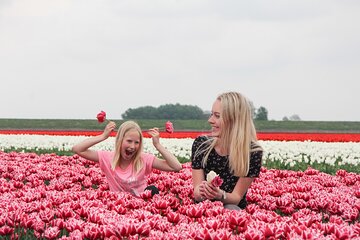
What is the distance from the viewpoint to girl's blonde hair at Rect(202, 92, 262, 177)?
232 inches

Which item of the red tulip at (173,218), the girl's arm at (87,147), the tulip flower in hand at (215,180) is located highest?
the girl's arm at (87,147)

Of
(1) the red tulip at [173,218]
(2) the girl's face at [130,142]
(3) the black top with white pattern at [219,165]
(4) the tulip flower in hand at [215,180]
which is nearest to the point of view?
(1) the red tulip at [173,218]

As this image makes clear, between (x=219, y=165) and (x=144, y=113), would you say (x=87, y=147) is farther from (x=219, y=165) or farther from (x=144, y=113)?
(x=144, y=113)

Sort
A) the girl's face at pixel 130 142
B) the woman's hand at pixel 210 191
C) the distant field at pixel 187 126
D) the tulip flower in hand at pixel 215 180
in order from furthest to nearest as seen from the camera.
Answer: the distant field at pixel 187 126, the girl's face at pixel 130 142, the woman's hand at pixel 210 191, the tulip flower in hand at pixel 215 180

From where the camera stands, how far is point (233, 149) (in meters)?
5.90

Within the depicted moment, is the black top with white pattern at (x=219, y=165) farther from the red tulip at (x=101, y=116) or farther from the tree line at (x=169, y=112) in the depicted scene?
the tree line at (x=169, y=112)

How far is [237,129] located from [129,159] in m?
1.94

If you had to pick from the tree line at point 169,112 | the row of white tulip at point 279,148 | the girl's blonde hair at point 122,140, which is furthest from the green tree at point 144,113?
the girl's blonde hair at point 122,140

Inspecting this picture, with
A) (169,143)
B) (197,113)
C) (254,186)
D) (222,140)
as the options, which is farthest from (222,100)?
(197,113)

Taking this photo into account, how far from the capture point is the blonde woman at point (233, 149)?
5.90 metres

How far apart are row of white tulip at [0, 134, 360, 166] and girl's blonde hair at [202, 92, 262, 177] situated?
6.81 m

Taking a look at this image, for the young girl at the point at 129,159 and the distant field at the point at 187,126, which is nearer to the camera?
the young girl at the point at 129,159

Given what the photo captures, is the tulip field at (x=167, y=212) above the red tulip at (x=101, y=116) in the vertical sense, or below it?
below

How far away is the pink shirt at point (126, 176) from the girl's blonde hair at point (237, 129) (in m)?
1.50
